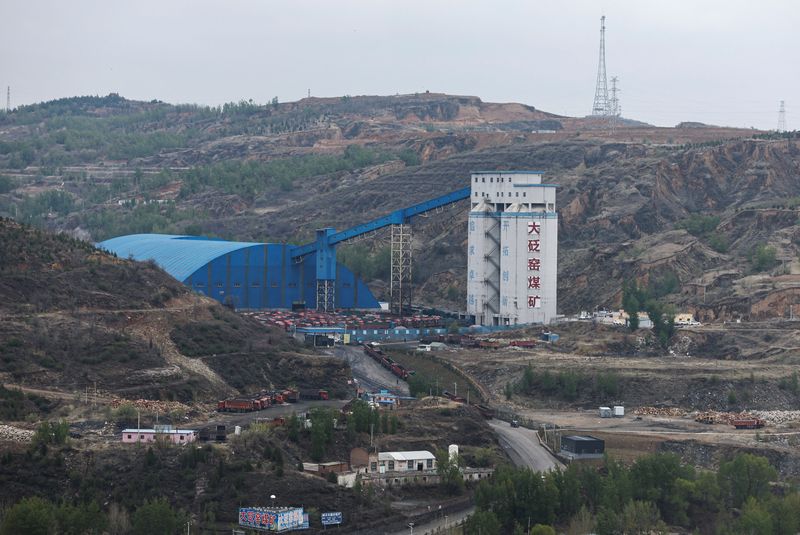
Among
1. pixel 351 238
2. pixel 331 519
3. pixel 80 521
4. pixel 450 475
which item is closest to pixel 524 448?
pixel 450 475

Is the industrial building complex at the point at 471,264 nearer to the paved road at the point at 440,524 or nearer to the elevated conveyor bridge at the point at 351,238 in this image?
the elevated conveyor bridge at the point at 351,238

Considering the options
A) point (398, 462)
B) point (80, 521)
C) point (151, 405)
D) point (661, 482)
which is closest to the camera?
point (80, 521)

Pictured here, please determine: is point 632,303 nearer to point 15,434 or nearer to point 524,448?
point 524,448

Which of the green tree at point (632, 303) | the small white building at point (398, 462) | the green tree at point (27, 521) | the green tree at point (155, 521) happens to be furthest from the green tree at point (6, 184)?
the green tree at point (27, 521)

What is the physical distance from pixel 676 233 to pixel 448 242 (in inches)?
749

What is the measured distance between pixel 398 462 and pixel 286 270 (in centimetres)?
4373

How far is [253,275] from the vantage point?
342ft

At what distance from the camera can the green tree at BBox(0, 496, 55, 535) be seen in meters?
49.5

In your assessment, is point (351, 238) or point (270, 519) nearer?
point (270, 519)

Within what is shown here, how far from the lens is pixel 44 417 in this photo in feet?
213

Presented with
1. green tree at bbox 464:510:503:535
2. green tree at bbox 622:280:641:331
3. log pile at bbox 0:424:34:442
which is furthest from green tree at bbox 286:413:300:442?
green tree at bbox 622:280:641:331

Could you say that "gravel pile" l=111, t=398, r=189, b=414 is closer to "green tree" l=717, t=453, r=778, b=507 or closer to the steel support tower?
"green tree" l=717, t=453, r=778, b=507

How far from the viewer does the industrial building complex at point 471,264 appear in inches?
3947

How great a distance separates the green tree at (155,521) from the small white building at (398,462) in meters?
12.1
